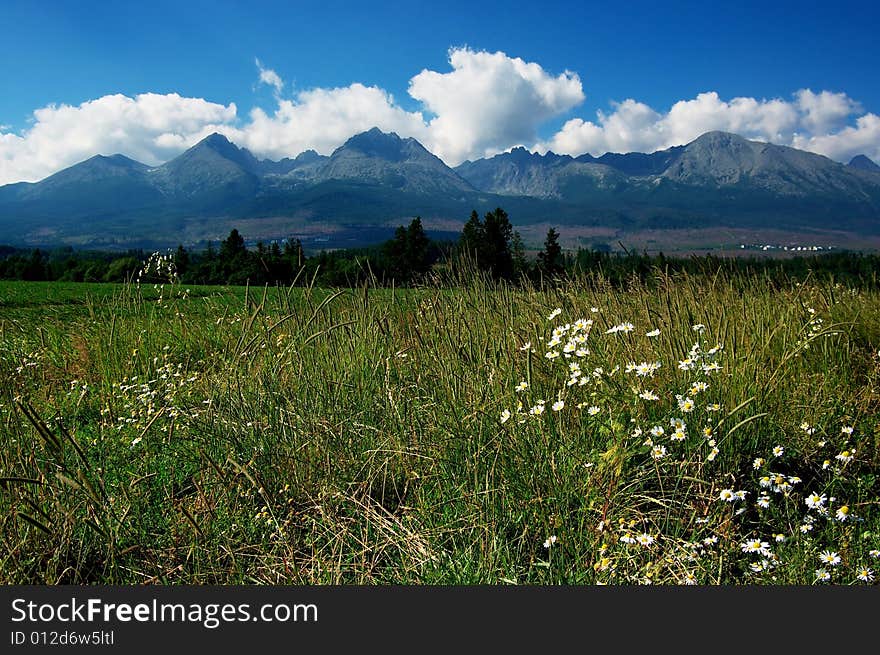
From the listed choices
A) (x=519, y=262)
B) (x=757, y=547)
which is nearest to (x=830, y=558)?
(x=757, y=547)

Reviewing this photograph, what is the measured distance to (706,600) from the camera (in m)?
2.10

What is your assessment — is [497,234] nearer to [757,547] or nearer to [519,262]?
[519,262]

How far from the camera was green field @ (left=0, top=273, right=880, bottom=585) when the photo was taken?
252 centimetres

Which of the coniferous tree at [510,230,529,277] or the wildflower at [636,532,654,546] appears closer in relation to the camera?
the wildflower at [636,532,654,546]

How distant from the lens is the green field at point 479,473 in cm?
252

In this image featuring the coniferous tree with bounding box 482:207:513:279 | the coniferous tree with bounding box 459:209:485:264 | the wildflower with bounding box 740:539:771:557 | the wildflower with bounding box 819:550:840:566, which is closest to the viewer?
the wildflower with bounding box 819:550:840:566

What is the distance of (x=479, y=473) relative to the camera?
2.94 m

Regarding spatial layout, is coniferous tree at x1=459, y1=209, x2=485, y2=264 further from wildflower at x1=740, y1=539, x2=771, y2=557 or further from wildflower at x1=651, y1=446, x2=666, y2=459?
wildflower at x1=740, y1=539, x2=771, y2=557

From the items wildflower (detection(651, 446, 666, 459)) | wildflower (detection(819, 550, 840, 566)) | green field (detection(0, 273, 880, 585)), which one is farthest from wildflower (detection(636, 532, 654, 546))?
wildflower (detection(819, 550, 840, 566))

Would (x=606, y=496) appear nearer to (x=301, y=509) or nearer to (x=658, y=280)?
(x=301, y=509)

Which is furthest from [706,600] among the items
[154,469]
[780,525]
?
[154,469]

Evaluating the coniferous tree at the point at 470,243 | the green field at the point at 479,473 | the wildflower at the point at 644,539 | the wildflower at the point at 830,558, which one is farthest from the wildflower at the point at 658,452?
the coniferous tree at the point at 470,243

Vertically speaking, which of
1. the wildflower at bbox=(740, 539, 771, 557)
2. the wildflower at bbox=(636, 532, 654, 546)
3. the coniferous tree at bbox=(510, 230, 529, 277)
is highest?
the coniferous tree at bbox=(510, 230, 529, 277)

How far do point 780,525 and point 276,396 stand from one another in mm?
2922
